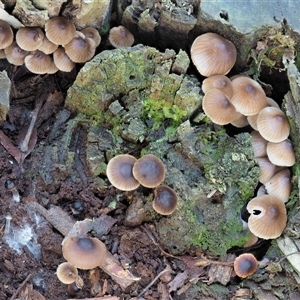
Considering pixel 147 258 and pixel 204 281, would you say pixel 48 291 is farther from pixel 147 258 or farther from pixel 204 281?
pixel 204 281

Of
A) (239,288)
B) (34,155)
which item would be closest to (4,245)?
(34,155)

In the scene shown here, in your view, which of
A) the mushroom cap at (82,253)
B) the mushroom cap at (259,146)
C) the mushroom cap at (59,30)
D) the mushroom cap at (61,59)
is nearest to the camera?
the mushroom cap at (82,253)

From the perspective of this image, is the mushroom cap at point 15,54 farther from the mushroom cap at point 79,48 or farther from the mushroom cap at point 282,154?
the mushroom cap at point 282,154

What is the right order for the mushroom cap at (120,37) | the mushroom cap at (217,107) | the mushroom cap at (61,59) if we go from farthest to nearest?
the mushroom cap at (120,37) < the mushroom cap at (61,59) < the mushroom cap at (217,107)

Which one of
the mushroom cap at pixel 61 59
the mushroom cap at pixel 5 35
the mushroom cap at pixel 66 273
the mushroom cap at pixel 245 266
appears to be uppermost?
the mushroom cap at pixel 5 35

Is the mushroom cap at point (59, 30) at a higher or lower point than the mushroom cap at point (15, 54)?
higher

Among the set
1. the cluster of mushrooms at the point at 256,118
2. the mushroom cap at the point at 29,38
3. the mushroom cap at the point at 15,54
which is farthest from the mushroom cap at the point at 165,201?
the mushroom cap at the point at 15,54

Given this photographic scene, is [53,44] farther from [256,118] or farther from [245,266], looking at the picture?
[245,266]

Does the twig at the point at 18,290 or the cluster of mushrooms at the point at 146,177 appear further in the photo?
the cluster of mushrooms at the point at 146,177
